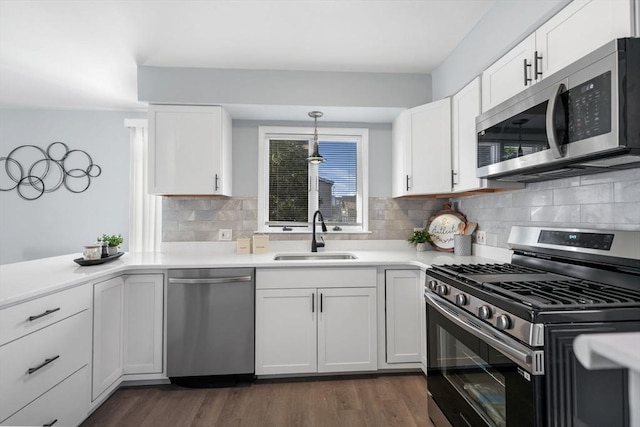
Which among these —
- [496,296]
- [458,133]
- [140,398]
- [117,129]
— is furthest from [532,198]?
[117,129]

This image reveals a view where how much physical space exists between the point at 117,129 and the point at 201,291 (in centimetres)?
260

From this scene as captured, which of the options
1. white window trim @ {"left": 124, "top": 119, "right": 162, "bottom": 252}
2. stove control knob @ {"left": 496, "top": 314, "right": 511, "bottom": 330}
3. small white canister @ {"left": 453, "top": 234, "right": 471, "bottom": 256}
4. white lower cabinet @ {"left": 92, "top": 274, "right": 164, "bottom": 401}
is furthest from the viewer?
white window trim @ {"left": 124, "top": 119, "right": 162, "bottom": 252}

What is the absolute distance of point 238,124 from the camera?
3039mm

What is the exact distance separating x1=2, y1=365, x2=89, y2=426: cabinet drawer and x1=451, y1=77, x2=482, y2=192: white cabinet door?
268cm

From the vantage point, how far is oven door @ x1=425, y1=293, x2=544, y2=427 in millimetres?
1028

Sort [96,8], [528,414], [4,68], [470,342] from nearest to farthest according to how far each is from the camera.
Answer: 1. [528,414]
2. [470,342]
3. [96,8]
4. [4,68]

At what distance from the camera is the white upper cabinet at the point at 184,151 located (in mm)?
2574

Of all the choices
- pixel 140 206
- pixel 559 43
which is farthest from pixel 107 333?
pixel 559 43

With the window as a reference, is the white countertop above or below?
below

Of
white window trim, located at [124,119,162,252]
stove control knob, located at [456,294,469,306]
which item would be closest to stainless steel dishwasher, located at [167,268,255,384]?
white window trim, located at [124,119,162,252]

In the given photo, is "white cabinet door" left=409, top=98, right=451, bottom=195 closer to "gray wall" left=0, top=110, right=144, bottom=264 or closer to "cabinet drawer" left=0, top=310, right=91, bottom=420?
"cabinet drawer" left=0, top=310, right=91, bottom=420

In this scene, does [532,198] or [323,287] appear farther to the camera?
[323,287]

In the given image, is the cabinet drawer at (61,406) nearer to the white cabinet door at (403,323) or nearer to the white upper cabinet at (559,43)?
the white cabinet door at (403,323)

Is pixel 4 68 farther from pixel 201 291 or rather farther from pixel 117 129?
pixel 201 291
